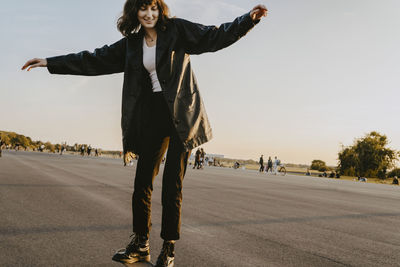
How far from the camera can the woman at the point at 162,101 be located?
2539mm

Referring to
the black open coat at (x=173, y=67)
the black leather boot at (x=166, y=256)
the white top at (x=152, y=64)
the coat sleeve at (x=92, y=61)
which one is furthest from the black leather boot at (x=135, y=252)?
the coat sleeve at (x=92, y=61)

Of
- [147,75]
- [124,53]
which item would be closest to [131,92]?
[147,75]

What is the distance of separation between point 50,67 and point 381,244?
4.03 meters

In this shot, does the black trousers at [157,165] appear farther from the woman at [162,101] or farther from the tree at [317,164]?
the tree at [317,164]

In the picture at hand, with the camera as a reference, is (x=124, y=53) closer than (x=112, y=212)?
Yes

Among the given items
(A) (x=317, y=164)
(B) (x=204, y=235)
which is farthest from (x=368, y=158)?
(B) (x=204, y=235)

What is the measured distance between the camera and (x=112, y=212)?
4.87 metres

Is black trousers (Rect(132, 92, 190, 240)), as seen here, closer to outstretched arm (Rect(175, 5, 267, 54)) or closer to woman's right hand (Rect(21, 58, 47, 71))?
outstretched arm (Rect(175, 5, 267, 54))

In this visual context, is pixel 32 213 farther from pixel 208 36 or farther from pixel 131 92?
pixel 208 36

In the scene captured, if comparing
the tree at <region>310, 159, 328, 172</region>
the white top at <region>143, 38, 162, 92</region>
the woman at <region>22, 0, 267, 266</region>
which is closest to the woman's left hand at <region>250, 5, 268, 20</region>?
the woman at <region>22, 0, 267, 266</region>

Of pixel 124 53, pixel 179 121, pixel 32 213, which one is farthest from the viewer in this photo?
pixel 32 213

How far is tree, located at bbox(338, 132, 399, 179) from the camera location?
5194 cm

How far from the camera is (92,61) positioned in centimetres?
287

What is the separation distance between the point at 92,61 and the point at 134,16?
537mm
